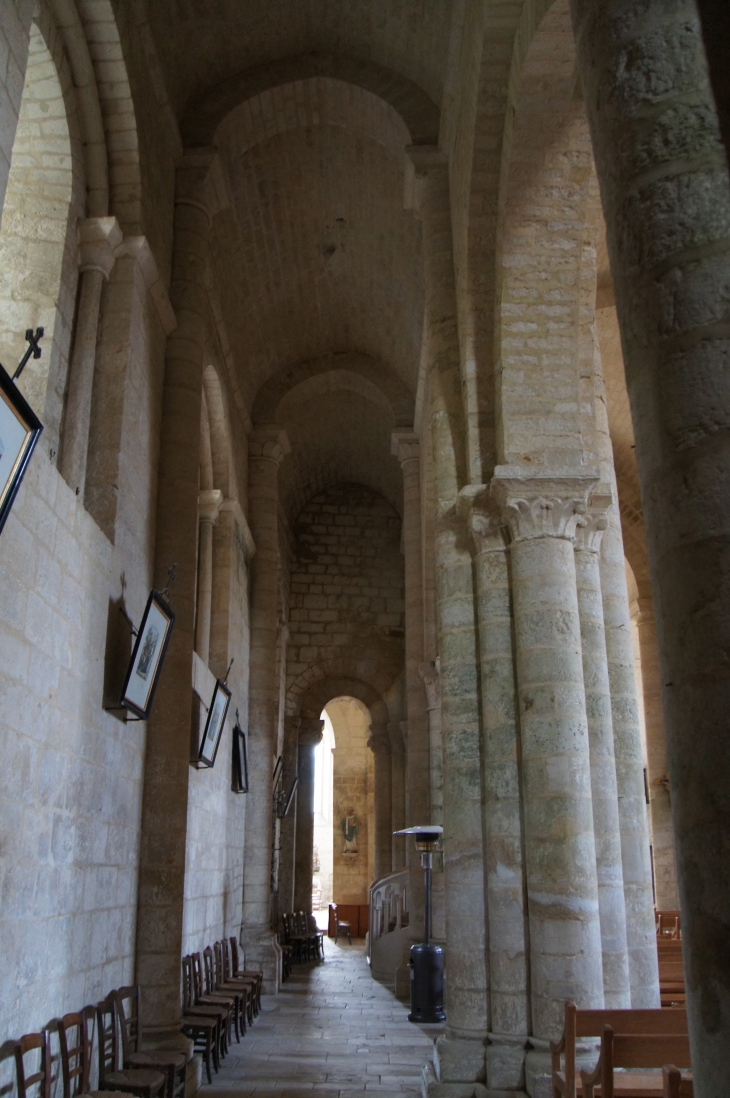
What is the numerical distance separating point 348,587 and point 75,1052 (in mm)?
14044

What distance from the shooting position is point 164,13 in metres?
8.04

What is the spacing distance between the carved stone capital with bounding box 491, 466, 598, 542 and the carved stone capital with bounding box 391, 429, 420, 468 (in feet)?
23.1

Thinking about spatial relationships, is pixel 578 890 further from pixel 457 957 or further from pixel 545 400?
pixel 545 400

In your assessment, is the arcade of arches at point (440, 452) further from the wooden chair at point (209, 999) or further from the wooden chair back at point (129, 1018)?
the wooden chair at point (209, 999)

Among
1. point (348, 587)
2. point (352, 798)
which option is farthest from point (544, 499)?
point (352, 798)

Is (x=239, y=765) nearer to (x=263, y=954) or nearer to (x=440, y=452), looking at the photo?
(x=263, y=954)

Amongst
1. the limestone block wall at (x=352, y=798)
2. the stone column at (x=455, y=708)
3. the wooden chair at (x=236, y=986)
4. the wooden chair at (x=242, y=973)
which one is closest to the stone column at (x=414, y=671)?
the wooden chair at (x=242, y=973)

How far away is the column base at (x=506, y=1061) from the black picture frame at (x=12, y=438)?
4319mm

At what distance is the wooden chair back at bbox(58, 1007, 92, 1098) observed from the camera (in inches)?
182

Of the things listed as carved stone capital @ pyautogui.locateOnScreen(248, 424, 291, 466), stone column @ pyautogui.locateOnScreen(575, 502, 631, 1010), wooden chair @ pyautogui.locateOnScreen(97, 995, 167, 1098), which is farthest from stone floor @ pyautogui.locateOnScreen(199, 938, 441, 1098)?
carved stone capital @ pyautogui.locateOnScreen(248, 424, 291, 466)

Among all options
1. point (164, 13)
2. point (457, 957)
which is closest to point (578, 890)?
point (457, 957)

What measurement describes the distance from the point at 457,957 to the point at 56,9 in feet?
22.6

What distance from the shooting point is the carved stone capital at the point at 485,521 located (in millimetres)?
6605

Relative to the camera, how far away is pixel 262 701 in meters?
13.1
